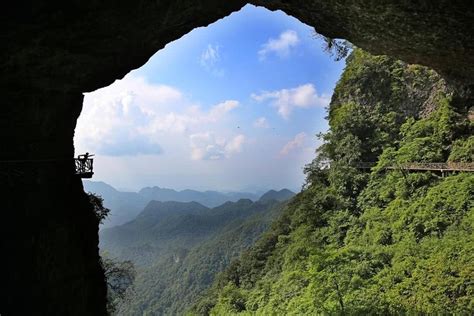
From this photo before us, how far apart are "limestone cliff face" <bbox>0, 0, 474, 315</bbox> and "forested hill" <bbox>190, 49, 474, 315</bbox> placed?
25.9ft

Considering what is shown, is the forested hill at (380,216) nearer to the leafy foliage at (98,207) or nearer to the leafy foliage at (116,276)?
the leafy foliage at (116,276)

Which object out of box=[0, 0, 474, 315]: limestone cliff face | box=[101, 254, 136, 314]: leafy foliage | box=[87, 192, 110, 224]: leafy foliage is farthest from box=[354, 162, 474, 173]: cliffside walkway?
box=[87, 192, 110, 224]: leafy foliage

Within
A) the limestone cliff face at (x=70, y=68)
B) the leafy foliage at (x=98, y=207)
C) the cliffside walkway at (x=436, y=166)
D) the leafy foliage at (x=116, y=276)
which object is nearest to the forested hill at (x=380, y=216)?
the cliffside walkway at (x=436, y=166)

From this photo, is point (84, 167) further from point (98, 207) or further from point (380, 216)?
point (380, 216)

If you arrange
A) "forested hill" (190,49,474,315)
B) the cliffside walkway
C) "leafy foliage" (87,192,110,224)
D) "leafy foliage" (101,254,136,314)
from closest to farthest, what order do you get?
"leafy foliage" (87,192,110,224)
"leafy foliage" (101,254,136,314)
"forested hill" (190,49,474,315)
the cliffside walkway

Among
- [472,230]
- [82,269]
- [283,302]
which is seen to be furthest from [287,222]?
[82,269]

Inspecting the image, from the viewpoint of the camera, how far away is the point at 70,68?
933cm

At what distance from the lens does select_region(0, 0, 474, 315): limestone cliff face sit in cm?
807

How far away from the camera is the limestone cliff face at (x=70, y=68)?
26.5 feet

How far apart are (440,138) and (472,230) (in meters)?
8.89

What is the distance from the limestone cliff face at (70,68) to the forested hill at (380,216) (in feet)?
25.9

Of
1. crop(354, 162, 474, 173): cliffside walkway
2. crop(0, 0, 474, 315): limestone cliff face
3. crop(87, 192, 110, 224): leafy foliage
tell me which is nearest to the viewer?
crop(0, 0, 474, 315): limestone cliff face

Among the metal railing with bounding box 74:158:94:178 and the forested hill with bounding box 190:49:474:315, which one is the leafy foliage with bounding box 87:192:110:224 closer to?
the metal railing with bounding box 74:158:94:178

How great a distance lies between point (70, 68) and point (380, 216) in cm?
1874
